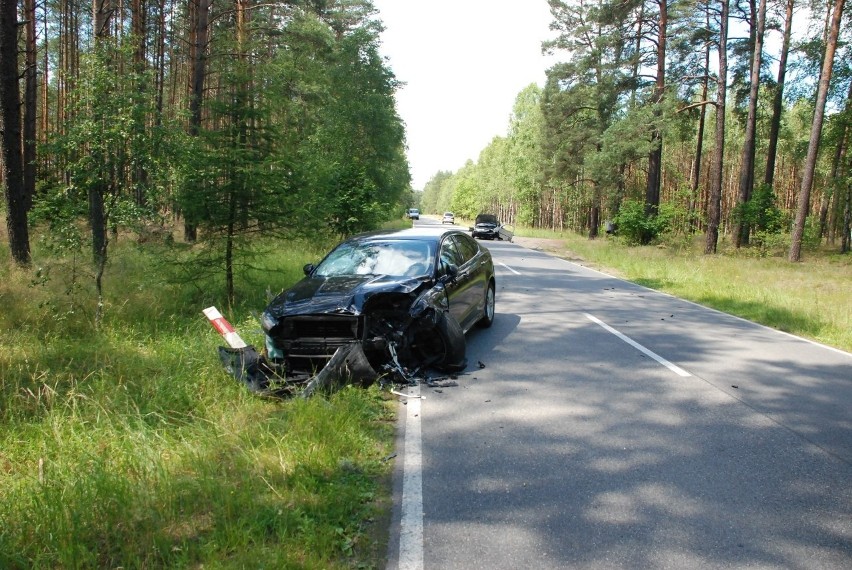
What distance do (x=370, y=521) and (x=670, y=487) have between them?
79.1 inches

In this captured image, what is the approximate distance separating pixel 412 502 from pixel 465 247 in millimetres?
5905

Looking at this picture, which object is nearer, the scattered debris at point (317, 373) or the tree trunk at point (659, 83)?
the scattered debris at point (317, 373)

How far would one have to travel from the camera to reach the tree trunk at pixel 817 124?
1873 cm

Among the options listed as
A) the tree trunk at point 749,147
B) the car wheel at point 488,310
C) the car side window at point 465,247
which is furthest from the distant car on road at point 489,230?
the car wheel at point 488,310

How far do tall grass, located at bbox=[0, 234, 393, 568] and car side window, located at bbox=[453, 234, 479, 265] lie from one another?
369 centimetres

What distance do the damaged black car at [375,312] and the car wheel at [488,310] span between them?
3.80 feet

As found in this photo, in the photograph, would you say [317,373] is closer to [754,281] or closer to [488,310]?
[488,310]

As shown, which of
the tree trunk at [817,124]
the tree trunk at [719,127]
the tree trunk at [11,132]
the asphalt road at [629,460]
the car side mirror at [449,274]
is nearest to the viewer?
the asphalt road at [629,460]

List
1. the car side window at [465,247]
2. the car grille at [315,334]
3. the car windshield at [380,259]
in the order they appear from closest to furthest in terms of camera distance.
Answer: the car grille at [315,334] → the car windshield at [380,259] → the car side window at [465,247]

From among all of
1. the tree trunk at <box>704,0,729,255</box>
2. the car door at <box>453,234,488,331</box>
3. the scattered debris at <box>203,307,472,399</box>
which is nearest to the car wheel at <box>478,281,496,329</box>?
the car door at <box>453,234,488,331</box>

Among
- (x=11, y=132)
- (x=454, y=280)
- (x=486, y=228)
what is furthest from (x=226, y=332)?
(x=486, y=228)

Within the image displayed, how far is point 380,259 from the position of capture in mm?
7320

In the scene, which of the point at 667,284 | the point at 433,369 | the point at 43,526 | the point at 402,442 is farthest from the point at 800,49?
the point at 43,526

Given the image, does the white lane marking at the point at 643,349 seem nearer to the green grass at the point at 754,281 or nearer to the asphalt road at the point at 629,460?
the asphalt road at the point at 629,460
